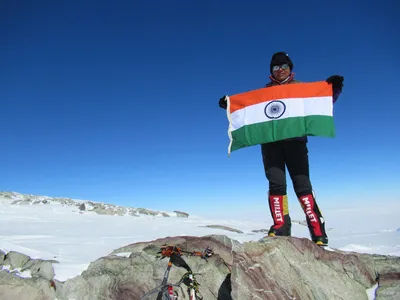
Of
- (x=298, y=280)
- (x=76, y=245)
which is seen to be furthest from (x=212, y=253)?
(x=76, y=245)

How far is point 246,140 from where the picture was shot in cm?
529

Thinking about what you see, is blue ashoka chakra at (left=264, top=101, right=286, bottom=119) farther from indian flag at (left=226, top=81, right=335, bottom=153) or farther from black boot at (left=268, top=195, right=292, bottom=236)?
black boot at (left=268, top=195, right=292, bottom=236)

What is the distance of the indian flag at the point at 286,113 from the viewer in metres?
4.96

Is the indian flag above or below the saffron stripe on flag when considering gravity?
below

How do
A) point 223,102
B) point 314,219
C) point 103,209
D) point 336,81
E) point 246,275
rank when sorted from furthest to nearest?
1. point 103,209
2. point 223,102
3. point 336,81
4. point 314,219
5. point 246,275

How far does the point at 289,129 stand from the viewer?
495 cm

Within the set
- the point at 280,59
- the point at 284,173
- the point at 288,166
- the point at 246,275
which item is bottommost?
the point at 246,275

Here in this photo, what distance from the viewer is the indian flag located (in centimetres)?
496

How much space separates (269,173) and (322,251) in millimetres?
1448

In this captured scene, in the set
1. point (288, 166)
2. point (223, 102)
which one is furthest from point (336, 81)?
point (223, 102)

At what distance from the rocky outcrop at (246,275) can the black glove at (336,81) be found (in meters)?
2.71

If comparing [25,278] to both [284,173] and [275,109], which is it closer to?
[284,173]

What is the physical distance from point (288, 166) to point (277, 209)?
2.56 feet

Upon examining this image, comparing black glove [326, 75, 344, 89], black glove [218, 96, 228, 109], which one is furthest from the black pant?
black glove [218, 96, 228, 109]
